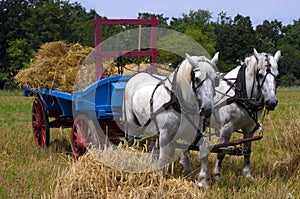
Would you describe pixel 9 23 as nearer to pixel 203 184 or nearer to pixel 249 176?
pixel 249 176

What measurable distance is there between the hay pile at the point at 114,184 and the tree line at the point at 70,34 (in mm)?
29505

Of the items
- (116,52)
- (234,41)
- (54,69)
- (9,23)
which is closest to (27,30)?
(9,23)

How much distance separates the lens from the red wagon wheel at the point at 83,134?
25.0ft

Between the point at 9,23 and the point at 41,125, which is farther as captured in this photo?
the point at 9,23

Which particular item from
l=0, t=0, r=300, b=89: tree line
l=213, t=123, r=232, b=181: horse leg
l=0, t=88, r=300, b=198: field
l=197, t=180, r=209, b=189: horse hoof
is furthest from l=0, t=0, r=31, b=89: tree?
l=197, t=180, r=209, b=189: horse hoof

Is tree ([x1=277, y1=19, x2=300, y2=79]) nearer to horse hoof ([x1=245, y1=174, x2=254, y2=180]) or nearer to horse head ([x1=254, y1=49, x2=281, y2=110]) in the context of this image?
horse hoof ([x1=245, y1=174, x2=254, y2=180])

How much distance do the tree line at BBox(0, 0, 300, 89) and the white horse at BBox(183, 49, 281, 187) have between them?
27.2m

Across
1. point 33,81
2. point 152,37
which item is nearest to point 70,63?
point 33,81

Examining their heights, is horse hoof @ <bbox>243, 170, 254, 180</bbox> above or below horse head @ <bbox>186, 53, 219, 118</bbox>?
below

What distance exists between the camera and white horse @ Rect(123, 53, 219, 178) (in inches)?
218

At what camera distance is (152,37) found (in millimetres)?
8141

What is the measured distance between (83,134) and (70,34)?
1766 inches

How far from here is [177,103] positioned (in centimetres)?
593

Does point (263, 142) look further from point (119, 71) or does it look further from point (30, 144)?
point (30, 144)
